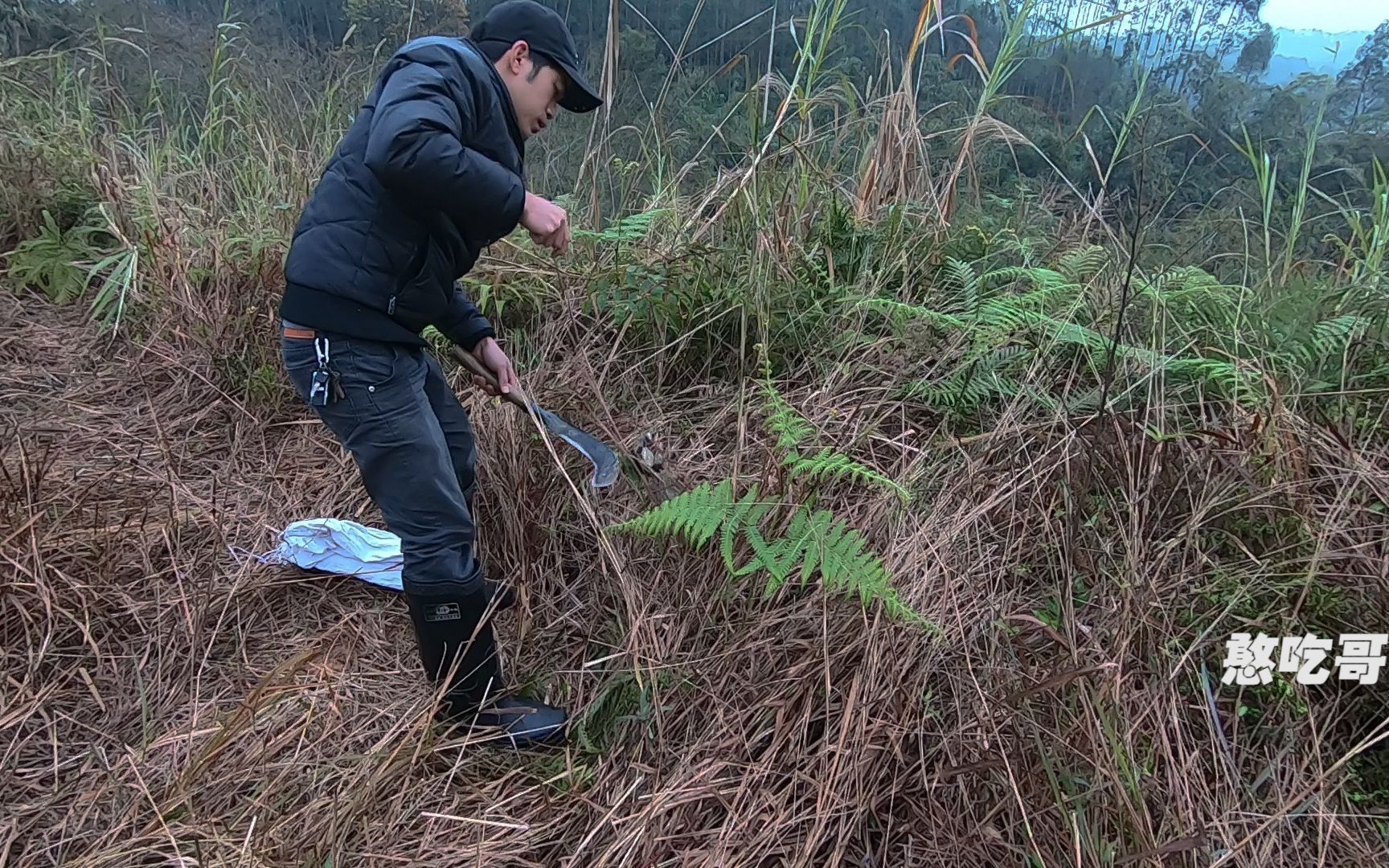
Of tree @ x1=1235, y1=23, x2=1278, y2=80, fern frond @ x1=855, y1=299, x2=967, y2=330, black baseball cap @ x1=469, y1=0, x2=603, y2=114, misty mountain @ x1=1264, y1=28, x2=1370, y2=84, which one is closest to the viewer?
black baseball cap @ x1=469, y1=0, x2=603, y2=114

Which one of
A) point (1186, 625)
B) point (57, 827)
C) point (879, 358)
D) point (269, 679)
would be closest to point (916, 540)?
point (1186, 625)

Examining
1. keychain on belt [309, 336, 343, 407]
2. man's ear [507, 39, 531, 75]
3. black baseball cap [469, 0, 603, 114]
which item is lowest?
keychain on belt [309, 336, 343, 407]

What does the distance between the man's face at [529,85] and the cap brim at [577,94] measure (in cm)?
2

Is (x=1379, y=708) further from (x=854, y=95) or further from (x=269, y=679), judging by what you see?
(x=854, y=95)

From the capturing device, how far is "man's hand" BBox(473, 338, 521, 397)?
236cm

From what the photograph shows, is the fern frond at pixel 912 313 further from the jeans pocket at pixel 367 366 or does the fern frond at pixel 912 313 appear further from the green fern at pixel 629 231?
the jeans pocket at pixel 367 366

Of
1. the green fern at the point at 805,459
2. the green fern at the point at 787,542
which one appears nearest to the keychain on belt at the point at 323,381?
the green fern at the point at 787,542

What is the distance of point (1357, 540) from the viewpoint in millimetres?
1702

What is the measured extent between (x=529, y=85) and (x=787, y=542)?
1.34 m

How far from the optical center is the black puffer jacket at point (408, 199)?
1674mm

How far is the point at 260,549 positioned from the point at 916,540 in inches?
78.9

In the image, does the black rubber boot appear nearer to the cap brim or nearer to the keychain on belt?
the keychain on belt

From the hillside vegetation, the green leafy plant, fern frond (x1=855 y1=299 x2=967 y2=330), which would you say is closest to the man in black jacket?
the hillside vegetation

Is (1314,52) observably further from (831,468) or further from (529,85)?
(529,85)
